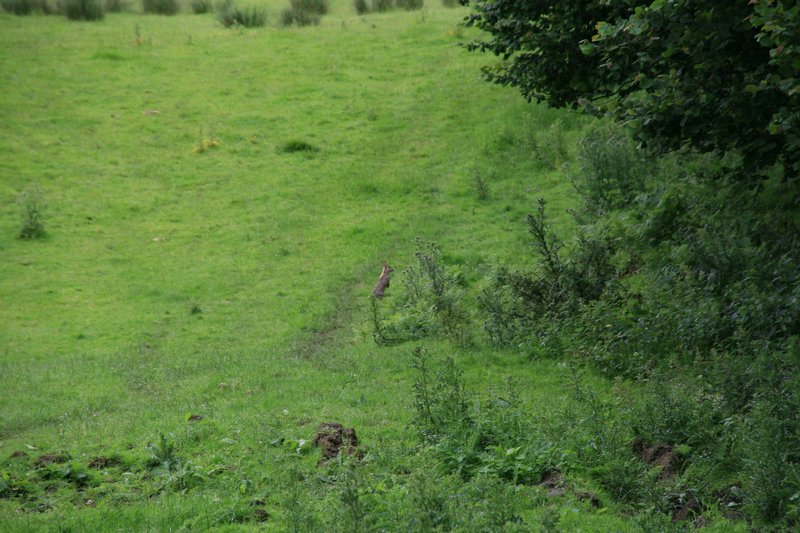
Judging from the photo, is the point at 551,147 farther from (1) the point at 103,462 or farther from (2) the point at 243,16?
(2) the point at 243,16

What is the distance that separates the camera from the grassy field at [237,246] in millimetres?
8570

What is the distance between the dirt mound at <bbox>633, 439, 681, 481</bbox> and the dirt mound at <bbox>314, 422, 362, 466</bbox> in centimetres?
289

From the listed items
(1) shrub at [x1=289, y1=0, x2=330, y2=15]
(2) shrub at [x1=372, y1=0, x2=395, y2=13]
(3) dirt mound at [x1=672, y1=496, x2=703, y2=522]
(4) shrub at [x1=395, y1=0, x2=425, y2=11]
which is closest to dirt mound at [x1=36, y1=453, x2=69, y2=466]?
(3) dirt mound at [x1=672, y1=496, x2=703, y2=522]

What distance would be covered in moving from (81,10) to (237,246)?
22214mm

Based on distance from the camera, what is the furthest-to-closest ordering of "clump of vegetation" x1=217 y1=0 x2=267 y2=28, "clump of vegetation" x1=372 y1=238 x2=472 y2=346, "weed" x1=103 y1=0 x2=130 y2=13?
1. "weed" x1=103 y1=0 x2=130 y2=13
2. "clump of vegetation" x1=217 y1=0 x2=267 y2=28
3. "clump of vegetation" x1=372 y1=238 x2=472 y2=346

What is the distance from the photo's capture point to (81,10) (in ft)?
123

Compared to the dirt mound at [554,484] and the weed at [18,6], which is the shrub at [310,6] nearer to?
the weed at [18,6]

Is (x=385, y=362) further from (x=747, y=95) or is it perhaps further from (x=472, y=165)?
(x=472, y=165)

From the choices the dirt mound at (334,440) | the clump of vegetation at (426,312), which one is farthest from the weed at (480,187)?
the dirt mound at (334,440)

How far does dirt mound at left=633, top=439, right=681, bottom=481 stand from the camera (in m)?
7.74

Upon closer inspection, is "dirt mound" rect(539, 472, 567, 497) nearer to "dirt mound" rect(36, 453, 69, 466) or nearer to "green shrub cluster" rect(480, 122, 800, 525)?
"green shrub cluster" rect(480, 122, 800, 525)

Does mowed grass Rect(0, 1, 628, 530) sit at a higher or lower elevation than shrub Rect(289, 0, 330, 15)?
lower

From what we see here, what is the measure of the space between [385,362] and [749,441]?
6.38m

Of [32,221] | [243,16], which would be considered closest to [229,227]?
[32,221]
